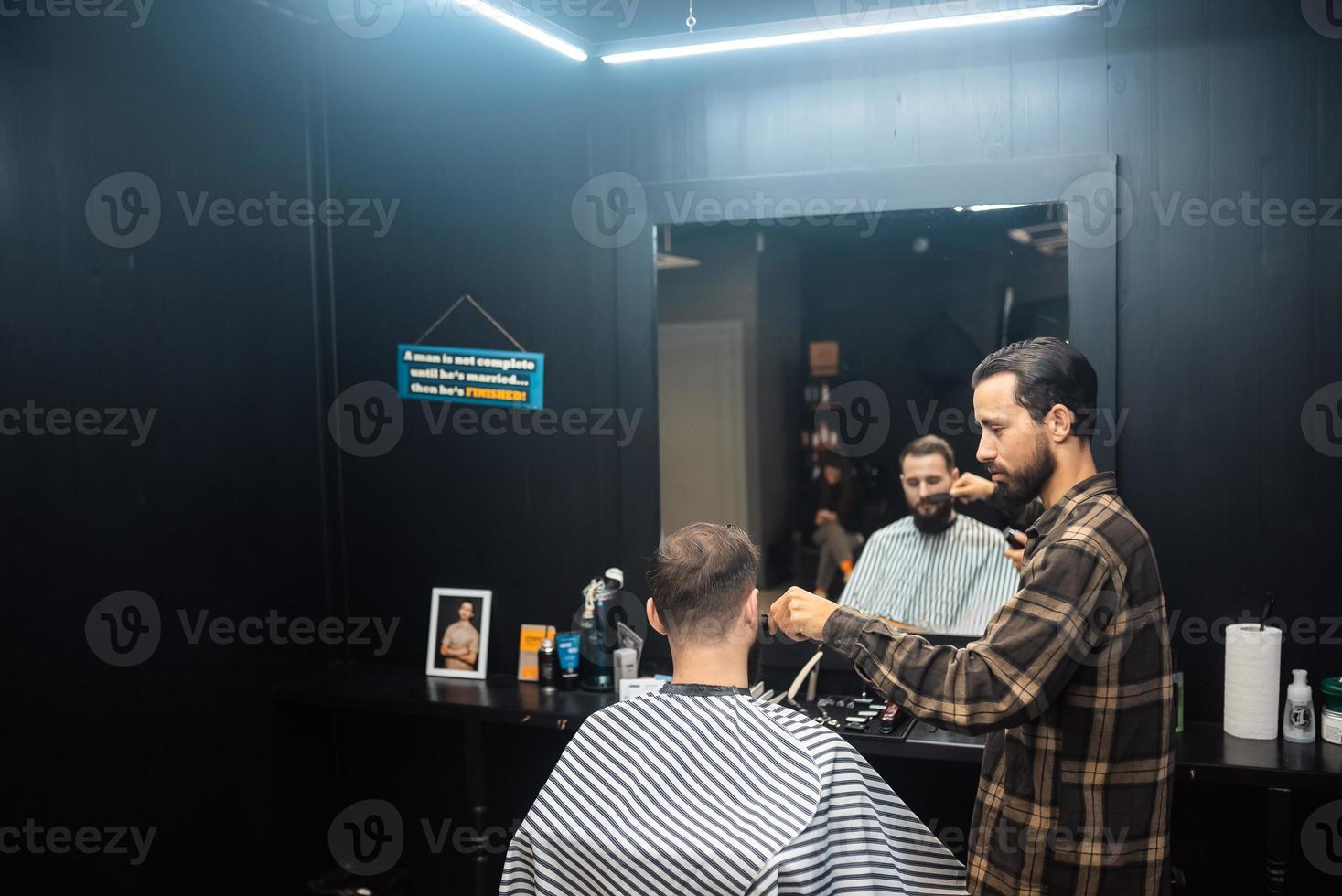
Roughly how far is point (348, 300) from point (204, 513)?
0.76 m

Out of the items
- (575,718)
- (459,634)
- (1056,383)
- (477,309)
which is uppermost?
(477,309)

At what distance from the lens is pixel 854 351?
2.68m

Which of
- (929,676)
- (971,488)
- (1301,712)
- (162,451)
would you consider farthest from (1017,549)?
(162,451)

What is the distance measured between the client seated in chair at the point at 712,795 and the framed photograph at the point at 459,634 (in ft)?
4.44

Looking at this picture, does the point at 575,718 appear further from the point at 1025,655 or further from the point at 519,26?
the point at 519,26

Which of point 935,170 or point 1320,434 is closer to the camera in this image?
point 1320,434

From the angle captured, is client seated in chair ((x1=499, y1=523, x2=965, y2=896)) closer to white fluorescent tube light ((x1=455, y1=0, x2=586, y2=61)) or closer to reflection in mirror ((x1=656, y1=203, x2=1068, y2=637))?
reflection in mirror ((x1=656, y1=203, x2=1068, y2=637))

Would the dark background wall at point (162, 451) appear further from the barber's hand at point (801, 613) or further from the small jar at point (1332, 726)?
the small jar at point (1332, 726)

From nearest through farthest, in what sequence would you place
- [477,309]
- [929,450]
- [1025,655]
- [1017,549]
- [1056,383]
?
1. [1025,655]
2. [1056,383]
3. [1017,549]
4. [929,450]
5. [477,309]

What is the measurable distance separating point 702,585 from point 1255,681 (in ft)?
4.36

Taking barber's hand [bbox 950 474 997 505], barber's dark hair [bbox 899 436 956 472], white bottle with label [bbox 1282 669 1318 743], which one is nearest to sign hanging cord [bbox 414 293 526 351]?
barber's dark hair [bbox 899 436 956 472]

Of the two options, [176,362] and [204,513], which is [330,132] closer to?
[176,362]

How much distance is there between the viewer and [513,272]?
304cm

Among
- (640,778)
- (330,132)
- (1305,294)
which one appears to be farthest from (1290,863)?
(330,132)
